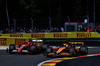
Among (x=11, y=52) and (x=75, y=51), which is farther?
(x=11, y=52)

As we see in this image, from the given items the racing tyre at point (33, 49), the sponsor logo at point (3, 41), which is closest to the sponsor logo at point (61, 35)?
the sponsor logo at point (3, 41)

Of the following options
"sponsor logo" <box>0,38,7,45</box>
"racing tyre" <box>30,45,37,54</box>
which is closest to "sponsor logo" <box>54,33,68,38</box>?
"sponsor logo" <box>0,38,7,45</box>

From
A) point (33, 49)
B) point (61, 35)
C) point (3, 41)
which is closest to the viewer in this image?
point (33, 49)

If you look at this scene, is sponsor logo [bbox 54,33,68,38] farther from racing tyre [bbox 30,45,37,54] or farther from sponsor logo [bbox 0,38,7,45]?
racing tyre [bbox 30,45,37,54]

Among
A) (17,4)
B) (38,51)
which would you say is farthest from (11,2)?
(38,51)

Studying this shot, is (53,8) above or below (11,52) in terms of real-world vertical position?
above

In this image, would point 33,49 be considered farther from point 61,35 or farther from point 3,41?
point 61,35

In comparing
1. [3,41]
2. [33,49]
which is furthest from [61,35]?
[33,49]

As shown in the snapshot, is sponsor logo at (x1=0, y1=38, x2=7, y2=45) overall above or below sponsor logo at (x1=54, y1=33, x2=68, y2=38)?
below

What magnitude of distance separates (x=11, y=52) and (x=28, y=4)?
36207mm

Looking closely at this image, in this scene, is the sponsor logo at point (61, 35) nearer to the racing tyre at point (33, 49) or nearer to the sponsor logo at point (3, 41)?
the sponsor logo at point (3, 41)

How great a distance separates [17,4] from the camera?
1927 inches

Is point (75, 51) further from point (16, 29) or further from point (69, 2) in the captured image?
point (69, 2)

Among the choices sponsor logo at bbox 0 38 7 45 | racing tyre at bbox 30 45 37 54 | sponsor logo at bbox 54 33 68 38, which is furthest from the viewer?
sponsor logo at bbox 54 33 68 38
